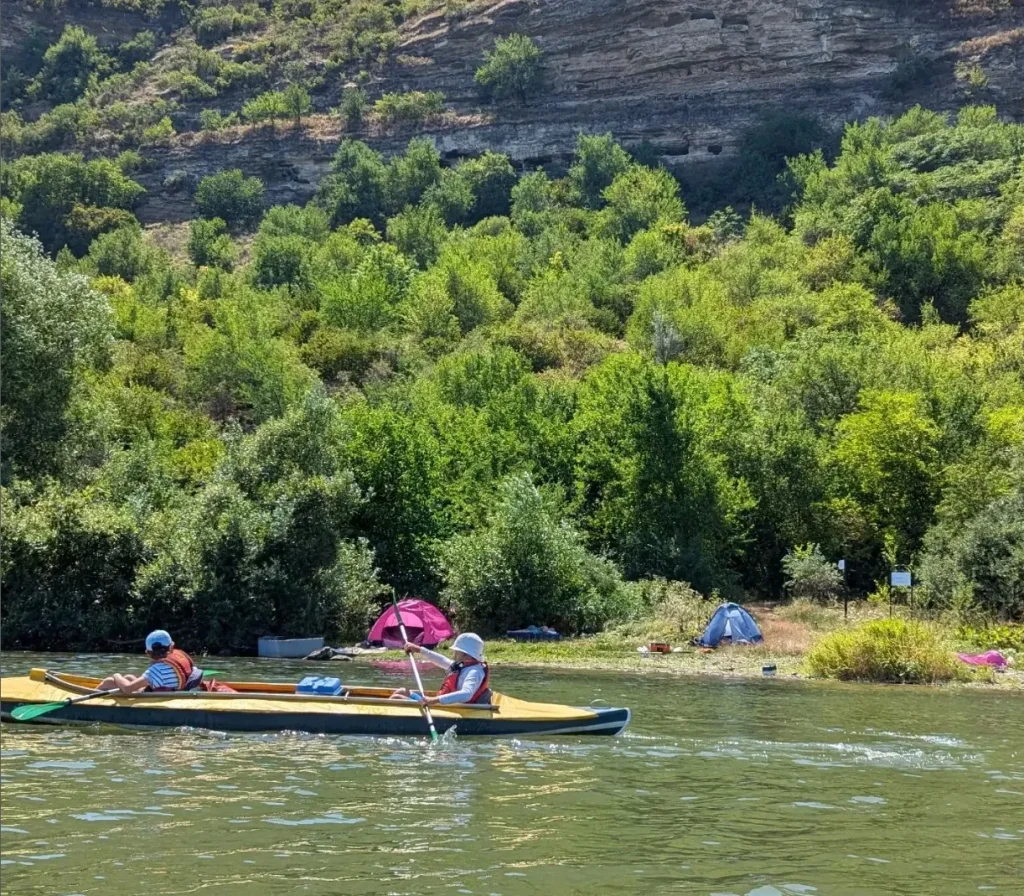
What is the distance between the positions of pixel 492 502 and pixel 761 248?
174ft

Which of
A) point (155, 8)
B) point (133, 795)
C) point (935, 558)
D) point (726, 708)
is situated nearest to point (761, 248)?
point (935, 558)

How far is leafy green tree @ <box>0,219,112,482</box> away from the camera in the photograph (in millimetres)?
33844

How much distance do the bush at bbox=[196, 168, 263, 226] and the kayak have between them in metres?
102

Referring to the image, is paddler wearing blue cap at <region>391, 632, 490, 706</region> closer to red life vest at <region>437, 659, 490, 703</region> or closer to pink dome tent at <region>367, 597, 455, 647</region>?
red life vest at <region>437, 659, 490, 703</region>

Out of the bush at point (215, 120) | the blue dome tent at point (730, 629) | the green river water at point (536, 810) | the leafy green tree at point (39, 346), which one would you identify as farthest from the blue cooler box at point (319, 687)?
the bush at point (215, 120)

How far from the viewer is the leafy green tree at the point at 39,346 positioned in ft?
111

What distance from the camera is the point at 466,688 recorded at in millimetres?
21328

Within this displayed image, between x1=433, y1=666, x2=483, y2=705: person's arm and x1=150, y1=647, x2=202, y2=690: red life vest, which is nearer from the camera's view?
x1=433, y1=666, x2=483, y2=705: person's arm

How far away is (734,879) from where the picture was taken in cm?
1240

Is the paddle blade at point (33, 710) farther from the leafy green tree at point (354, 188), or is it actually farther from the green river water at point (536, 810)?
the leafy green tree at point (354, 188)

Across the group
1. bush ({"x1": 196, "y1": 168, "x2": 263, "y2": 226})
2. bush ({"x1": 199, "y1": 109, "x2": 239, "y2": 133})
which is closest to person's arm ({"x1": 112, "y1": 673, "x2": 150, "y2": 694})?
bush ({"x1": 196, "y1": 168, "x2": 263, "y2": 226})

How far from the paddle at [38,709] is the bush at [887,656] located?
55.0 ft

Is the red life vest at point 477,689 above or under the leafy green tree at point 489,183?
under

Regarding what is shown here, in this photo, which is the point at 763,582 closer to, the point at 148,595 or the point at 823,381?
the point at 823,381
